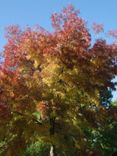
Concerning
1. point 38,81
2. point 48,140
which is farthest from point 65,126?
point 38,81

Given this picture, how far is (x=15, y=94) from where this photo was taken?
701 inches

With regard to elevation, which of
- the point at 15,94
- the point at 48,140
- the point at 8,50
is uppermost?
the point at 8,50

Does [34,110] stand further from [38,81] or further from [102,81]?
[102,81]

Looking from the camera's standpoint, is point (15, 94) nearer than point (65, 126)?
Yes

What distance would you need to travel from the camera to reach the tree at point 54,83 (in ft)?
58.6

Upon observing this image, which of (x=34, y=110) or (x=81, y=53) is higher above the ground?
(x=81, y=53)

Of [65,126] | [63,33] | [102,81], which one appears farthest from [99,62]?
[65,126]

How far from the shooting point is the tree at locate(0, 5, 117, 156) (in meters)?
17.9

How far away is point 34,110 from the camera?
1822cm

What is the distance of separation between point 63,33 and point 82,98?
2.91m

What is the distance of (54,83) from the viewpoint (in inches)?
Result: 719

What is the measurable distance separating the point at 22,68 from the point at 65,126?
3337 mm

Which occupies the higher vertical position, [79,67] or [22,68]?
[22,68]

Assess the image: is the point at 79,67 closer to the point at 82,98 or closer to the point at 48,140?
the point at 82,98
